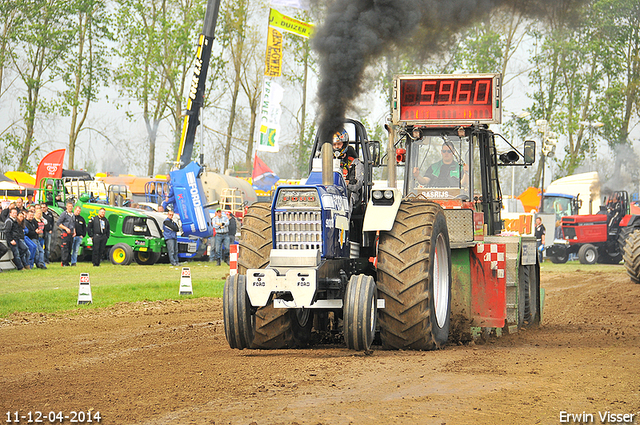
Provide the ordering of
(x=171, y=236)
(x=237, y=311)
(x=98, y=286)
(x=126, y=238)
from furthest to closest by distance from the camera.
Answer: (x=126, y=238) < (x=171, y=236) < (x=98, y=286) < (x=237, y=311)

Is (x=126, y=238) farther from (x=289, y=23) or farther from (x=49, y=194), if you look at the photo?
(x=289, y=23)

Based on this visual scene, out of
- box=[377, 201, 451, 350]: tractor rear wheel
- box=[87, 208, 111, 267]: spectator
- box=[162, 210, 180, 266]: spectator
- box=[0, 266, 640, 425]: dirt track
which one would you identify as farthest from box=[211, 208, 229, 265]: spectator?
box=[377, 201, 451, 350]: tractor rear wheel

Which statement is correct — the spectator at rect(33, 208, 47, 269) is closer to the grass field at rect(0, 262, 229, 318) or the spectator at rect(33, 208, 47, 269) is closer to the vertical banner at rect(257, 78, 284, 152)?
the grass field at rect(0, 262, 229, 318)

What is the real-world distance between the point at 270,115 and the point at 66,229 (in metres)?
14.6

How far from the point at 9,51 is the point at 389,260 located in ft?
121

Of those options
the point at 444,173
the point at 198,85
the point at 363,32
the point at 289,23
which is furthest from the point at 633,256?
the point at 289,23

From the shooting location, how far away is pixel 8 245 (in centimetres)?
2027

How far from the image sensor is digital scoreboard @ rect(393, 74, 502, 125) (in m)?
10.6

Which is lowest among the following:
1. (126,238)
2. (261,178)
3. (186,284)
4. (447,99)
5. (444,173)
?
(186,284)

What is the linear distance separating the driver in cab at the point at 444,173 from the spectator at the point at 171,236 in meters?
15.2

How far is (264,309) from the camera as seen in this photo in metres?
8.05

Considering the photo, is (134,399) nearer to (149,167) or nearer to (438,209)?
(438,209)

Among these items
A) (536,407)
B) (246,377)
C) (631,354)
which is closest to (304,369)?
(246,377)

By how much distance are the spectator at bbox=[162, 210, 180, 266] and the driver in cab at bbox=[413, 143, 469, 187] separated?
49.7 ft
